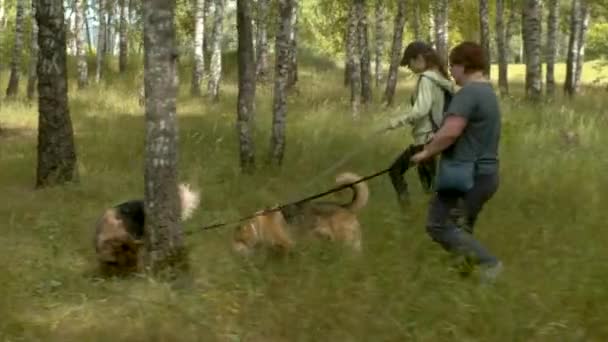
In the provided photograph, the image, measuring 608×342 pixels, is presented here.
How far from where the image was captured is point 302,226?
6.17 meters

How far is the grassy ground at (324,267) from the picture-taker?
4.52m

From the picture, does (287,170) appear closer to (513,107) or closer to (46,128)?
(46,128)

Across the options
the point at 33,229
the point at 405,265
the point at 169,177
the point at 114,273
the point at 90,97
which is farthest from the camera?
the point at 90,97

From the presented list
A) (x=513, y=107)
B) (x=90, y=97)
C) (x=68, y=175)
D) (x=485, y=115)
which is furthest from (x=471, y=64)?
(x=90, y=97)

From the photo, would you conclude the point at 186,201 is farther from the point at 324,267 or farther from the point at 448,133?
the point at 448,133

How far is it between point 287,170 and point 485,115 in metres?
5.57

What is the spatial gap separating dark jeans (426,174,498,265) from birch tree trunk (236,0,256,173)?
17.8 ft

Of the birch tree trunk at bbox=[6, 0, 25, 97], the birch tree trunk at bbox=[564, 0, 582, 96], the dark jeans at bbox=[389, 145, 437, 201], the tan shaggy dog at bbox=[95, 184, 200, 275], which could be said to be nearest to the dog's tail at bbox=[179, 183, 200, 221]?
the tan shaggy dog at bbox=[95, 184, 200, 275]

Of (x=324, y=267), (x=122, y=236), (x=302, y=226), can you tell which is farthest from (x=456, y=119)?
(x=122, y=236)

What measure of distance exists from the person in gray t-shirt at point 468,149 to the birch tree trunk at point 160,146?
1.90 meters

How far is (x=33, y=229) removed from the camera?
7.95 metres

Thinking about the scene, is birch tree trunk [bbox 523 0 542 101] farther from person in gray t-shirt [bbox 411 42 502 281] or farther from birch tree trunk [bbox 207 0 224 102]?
person in gray t-shirt [bbox 411 42 502 281]

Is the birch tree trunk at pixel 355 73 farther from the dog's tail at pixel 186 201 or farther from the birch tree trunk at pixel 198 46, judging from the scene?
the dog's tail at pixel 186 201

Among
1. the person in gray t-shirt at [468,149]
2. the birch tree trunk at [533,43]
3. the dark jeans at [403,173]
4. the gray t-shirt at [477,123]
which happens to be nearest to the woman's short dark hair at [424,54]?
the dark jeans at [403,173]
